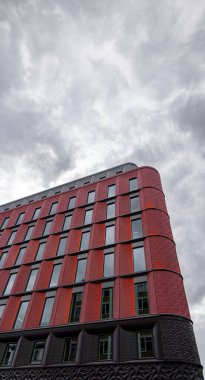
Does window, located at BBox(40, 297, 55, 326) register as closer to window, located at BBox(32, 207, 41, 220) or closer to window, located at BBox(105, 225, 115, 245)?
window, located at BBox(105, 225, 115, 245)

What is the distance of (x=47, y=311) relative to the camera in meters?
19.1

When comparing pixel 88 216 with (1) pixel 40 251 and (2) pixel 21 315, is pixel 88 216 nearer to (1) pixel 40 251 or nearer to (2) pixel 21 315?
(1) pixel 40 251

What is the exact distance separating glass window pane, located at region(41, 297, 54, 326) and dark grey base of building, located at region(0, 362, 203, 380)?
3140 mm

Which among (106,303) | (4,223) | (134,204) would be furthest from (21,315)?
(4,223)

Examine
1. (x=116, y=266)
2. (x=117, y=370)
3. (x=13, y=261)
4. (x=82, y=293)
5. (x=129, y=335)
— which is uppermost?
(x=13, y=261)

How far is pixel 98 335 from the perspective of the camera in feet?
52.5

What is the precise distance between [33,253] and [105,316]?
445 inches

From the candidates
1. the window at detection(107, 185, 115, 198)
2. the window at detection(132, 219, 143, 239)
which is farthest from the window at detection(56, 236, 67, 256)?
the window at detection(132, 219, 143, 239)

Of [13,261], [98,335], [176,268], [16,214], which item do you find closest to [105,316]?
[98,335]

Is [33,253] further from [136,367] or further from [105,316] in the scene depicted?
[136,367]

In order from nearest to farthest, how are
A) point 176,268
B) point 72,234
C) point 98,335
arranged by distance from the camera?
1. point 98,335
2. point 176,268
3. point 72,234

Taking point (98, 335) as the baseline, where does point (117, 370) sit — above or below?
below

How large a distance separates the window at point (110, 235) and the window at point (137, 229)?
2.00m

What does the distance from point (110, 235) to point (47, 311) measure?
26.8ft
